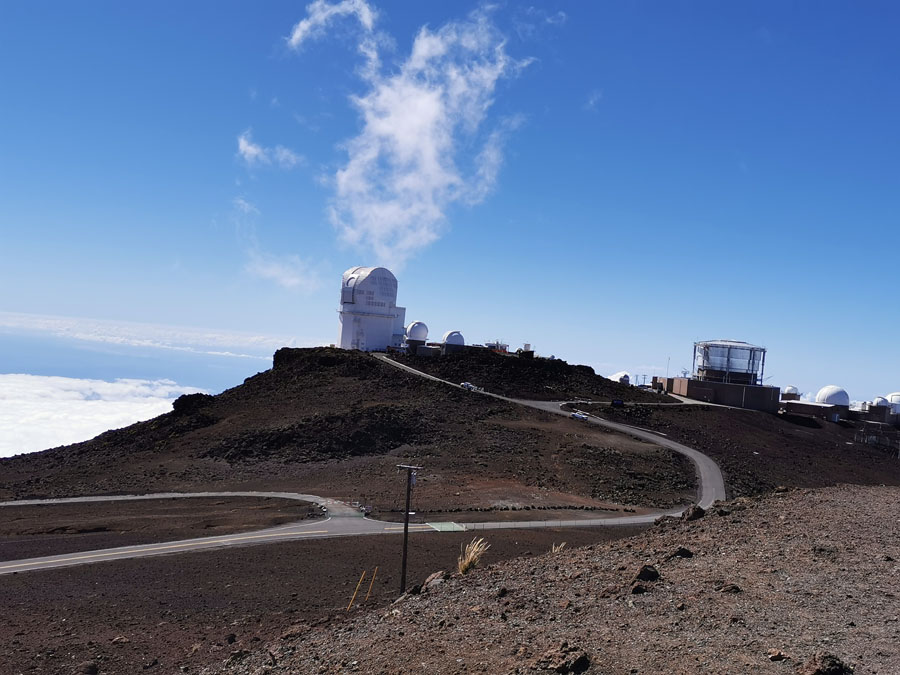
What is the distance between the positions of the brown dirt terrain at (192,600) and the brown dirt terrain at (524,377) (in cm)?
2983

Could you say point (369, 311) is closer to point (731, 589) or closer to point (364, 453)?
point (364, 453)

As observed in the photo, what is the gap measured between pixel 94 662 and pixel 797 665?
38.1 feet

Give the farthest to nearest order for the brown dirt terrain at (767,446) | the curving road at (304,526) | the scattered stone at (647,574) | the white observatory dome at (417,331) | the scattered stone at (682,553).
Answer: the white observatory dome at (417,331)
the brown dirt terrain at (767,446)
the curving road at (304,526)
the scattered stone at (682,553)
the scattered stone at (647,574)

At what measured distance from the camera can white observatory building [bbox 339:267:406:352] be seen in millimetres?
62375

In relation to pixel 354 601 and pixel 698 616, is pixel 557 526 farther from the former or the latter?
pixel 698 616

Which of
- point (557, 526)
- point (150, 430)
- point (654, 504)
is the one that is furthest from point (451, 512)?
point (150, 430)

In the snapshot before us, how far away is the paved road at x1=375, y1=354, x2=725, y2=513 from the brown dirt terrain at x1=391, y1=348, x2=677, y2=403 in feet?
4.39

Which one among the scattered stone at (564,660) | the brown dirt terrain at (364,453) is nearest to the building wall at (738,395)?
the brown dirt terrain at (364,453)

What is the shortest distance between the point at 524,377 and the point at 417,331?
1844cm

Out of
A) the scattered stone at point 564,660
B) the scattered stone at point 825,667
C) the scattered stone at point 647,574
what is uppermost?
the scattered stone at point 825,667

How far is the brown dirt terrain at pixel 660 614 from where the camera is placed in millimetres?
6996

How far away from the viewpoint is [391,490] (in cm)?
3042

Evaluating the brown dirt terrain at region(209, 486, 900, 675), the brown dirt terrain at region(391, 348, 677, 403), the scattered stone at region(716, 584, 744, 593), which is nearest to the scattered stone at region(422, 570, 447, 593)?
the brown dirt terrain at region(209, 486, 900, 675)

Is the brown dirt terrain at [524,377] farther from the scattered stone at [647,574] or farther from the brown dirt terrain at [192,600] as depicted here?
the scattered stone at [647,574]
